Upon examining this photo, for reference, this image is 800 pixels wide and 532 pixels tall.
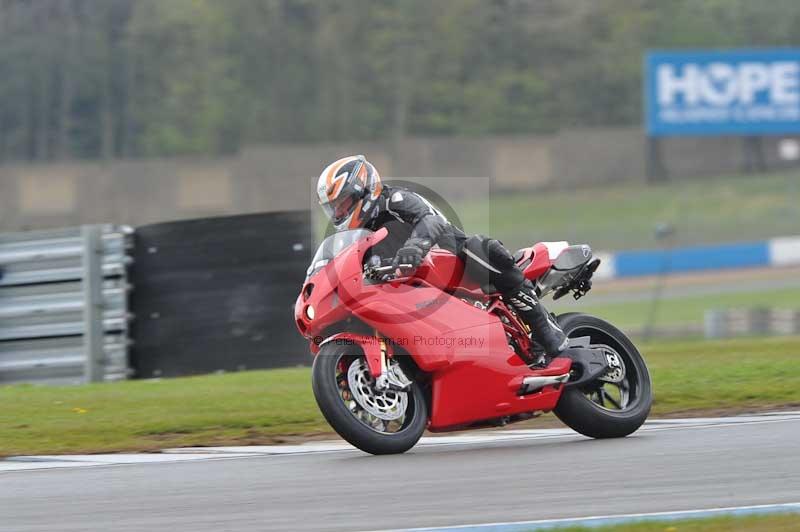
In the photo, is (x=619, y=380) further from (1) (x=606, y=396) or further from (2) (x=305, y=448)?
(2) (x=305, y=448)

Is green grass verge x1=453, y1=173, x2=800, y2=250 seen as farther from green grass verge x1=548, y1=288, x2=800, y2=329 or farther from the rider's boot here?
the rider's boot

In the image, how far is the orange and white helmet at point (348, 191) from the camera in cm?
727

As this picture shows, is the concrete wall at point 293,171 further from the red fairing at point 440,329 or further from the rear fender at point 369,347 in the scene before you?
the rear fender at point 369,347

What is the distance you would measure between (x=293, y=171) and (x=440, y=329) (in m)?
45.6

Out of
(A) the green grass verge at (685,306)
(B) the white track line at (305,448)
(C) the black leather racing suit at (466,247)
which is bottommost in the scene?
(A) the green grass verge at (685,306)

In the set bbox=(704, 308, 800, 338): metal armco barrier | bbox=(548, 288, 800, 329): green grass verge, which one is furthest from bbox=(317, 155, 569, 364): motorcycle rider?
bbox=(548, 288, 800, 329): green grass verge

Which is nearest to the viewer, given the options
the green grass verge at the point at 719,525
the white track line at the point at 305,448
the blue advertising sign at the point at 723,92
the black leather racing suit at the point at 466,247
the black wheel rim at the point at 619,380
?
the green grass verge at the point at 719,525

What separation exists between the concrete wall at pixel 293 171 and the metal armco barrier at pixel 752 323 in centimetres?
2439

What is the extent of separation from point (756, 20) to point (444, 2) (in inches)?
569

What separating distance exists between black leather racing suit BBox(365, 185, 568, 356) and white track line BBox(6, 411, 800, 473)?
761 millimetres

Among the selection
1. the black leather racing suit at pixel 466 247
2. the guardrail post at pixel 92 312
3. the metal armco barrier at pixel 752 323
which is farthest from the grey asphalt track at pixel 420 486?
the metal armco barrier at pixel 752 323

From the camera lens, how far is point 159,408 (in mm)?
9531

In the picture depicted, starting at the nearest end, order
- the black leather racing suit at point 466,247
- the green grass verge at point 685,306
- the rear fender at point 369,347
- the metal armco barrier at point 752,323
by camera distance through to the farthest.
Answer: the rear fender at point 369,347, the black leather racing suit at point 466,247, the metal armco barrier at point 752,323, the green grass verge at point 685,306

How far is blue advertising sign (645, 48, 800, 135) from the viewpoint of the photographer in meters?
45.8
